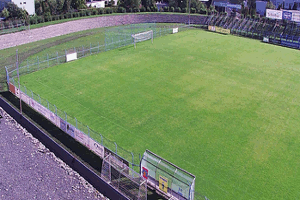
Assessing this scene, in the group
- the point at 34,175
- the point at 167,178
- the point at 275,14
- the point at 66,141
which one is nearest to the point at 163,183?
the point at 167,178

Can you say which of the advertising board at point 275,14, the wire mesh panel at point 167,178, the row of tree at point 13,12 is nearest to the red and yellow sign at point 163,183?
the wire mesh panel at point 167,178

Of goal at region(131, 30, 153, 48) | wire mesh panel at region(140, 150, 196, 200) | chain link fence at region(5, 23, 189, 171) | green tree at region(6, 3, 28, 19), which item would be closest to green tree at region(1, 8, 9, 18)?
green tree at region(6, 3, 28, 19)

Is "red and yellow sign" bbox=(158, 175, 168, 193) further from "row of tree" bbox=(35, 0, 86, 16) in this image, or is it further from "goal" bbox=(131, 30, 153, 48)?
"row of tree" bbox=(35, 0, 86, 16)

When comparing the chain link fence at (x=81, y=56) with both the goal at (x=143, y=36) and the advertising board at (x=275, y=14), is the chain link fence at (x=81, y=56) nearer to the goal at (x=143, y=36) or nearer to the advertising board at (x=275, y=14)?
the goal at (x=143, y=36)

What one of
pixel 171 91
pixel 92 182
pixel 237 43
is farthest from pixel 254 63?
pixel 92 182

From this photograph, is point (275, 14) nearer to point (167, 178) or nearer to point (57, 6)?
point (57, 6)
